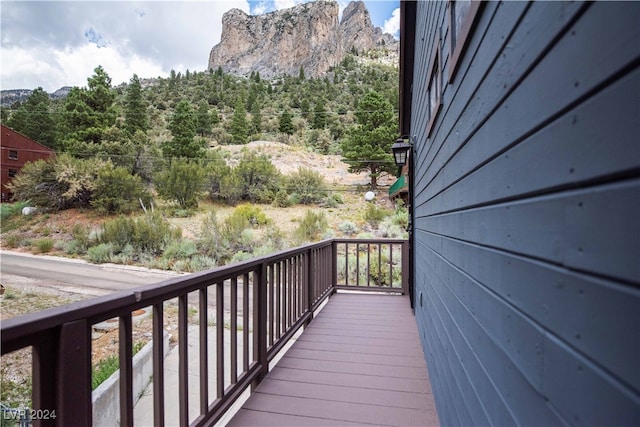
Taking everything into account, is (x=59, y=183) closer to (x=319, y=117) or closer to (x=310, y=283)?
(x=310, y=283)

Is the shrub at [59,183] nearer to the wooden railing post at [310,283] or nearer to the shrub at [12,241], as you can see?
the shrub at [12,241]

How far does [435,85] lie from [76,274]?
31.7 feet

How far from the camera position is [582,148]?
1.62 ft

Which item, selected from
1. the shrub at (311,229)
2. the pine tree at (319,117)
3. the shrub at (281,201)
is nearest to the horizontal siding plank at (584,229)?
the shrub at (311,229)

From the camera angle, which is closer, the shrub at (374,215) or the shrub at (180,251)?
the shrub at (180,251)

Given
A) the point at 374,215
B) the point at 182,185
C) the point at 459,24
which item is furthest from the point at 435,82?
A: the point at 182,185

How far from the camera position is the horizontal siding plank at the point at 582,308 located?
1.28ft

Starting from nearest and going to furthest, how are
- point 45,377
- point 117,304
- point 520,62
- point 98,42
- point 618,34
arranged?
1. point 618,34
2. point 520,62
3. point 45,377
4. point 117,304
5. point 98,42

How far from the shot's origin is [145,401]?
3.01 metres

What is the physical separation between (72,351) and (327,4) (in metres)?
64.1

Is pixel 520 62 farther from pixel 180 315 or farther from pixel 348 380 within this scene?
pixel 348 380

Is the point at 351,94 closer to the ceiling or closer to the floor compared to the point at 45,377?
closer to the ceiling

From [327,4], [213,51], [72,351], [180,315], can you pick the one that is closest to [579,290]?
[72,351]

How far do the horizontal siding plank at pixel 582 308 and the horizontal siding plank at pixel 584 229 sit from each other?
2 centimetres
